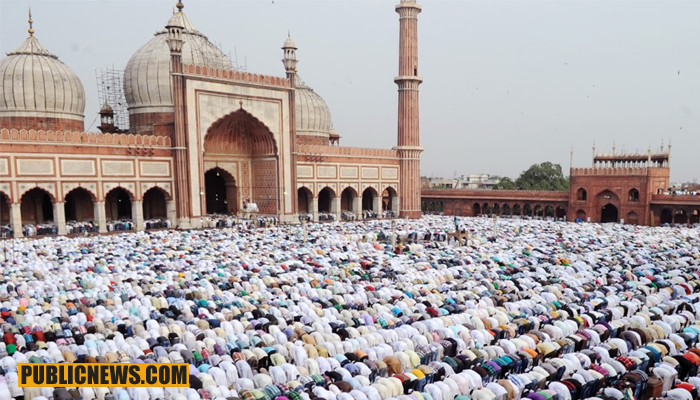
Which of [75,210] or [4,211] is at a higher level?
[4,211]

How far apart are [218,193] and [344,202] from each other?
8718 mm

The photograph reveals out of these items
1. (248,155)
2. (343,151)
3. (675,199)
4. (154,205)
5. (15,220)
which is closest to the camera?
(15,220)

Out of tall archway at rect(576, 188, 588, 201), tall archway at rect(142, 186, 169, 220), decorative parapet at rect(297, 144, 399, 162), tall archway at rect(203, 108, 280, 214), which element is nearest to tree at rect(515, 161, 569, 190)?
tall archway at rect(576, 188, 588, 201)

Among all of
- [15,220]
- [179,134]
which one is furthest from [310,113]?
[15,220]

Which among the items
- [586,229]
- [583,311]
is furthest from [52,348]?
[586,229]

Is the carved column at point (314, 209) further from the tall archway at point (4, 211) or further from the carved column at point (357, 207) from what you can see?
the tall archway at point (4, 211)

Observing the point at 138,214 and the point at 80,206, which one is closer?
the point at 138,214

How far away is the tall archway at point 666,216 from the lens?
30509 mm

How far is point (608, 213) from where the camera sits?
32.6 m

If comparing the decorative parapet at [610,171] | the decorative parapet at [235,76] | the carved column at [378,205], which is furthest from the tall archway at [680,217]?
the decorative parapet at [235,76]

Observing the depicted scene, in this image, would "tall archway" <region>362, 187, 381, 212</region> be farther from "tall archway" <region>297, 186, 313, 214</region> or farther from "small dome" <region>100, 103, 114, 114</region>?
"small dome" <region>100, 103, 114, 114</region>

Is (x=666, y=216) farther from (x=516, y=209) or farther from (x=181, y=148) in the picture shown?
(x=181, y=148)

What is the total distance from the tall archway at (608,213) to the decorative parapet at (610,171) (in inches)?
84.6

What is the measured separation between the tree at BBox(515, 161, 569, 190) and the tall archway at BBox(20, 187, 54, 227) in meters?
40.9
